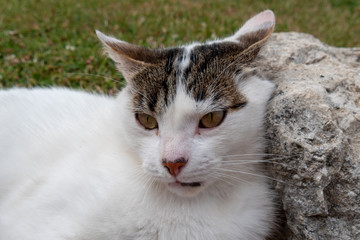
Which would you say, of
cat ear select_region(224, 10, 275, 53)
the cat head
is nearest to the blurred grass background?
the cat head

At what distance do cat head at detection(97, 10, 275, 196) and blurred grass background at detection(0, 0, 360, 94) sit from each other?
171 centimetres

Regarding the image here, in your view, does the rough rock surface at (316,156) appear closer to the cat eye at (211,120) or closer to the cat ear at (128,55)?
the cat eye at (211,120)

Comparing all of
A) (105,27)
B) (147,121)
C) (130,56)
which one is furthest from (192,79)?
(105,27)

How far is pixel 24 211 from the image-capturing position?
242 centimetres

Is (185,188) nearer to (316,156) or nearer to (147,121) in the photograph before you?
(147,121)

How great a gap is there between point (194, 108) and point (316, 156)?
0.67m

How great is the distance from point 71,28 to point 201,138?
423cm

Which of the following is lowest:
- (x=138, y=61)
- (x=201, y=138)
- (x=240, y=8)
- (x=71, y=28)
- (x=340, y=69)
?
(x=201, y=138)

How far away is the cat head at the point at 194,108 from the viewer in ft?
6.44

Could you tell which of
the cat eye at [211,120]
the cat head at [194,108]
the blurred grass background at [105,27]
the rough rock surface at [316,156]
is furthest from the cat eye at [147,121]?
the blurred grass background at [105,27]

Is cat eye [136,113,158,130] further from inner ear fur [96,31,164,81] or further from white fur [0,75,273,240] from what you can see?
inner ear fur [96,31,164,81]

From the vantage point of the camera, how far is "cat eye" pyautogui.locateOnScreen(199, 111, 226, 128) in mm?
2027

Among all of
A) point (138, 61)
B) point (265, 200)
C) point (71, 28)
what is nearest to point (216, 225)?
point (265, 200)

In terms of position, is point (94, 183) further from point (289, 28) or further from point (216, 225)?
point (289, 28)
